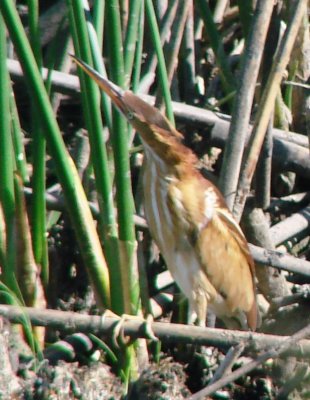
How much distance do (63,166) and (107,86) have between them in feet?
0.63

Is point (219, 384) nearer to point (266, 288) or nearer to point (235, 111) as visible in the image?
point (235, 111)

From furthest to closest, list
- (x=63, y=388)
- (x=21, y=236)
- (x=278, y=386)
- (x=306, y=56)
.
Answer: (x=306, y=56) → (x=278, y=386) → (x=21, y=236) → (x=63, y=388)

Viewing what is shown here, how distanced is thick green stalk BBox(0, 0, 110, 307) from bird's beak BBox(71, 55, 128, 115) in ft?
0.31

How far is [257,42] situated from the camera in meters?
2.36

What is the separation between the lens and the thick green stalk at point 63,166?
6.73 ft

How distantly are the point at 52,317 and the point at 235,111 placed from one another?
0.77 m

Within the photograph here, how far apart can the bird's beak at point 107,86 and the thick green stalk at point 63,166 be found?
0.09m

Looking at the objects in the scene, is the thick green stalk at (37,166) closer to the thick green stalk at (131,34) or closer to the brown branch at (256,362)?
the thick green stalk at (131,34)

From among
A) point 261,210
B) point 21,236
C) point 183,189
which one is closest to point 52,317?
point 21,236

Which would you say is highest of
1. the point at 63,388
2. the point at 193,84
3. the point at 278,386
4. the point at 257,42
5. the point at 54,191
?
the point at 257,42

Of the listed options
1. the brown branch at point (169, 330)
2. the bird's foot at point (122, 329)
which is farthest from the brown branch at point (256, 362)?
the bird's foot at point (122, 329)

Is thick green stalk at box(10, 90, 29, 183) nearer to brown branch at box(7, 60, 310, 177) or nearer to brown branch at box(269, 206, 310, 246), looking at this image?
brown branch at box(7, 60, 310, 177)

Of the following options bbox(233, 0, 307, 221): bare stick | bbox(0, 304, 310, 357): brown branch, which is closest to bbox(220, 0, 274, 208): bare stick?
bbox(233, 0, 307, 221): bare stick

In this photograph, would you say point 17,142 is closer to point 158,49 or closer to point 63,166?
point 63,166
